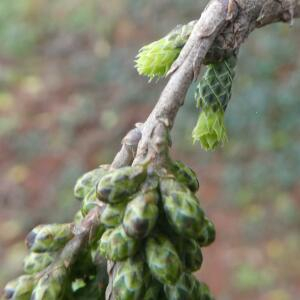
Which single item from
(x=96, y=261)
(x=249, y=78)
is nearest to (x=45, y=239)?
(x=96, y=261)

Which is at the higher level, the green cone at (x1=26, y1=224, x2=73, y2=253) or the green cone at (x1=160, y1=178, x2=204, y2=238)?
the green cone at (x1=26, y1=224, x2=73, y2=253)

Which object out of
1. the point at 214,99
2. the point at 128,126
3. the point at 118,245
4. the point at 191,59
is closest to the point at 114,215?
the point at 118,245

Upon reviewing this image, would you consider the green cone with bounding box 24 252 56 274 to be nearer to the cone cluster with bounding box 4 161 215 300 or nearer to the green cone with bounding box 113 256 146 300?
the cone cluster with bounding box 4 161 215 300

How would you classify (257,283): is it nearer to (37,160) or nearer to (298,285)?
(298,285)

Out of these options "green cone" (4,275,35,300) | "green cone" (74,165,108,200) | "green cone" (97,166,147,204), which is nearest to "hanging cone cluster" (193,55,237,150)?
"green cone" (74,165,108,200)

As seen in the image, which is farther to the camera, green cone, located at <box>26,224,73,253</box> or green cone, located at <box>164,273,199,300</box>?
green cone, located at <box>26,224,73,253</box>

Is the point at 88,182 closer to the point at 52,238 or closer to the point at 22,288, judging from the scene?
the point at 52,238
